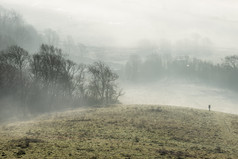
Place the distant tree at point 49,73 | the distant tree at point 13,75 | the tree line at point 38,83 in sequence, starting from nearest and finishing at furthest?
the distant tree at point 13,75, the tree line at point 38,83, the distant tree at point 49,73

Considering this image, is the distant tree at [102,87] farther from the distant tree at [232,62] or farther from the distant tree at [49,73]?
the distant tree at [232,62]

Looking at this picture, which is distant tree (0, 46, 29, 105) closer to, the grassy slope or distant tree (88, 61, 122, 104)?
distant tree (88, 61, 122, 104)

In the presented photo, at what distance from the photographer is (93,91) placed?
10238 cm

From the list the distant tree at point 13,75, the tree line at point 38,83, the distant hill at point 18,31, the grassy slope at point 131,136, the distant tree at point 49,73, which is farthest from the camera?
the distant hill at point 18,31

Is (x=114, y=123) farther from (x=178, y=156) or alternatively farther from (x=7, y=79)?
(x=7, y=79)

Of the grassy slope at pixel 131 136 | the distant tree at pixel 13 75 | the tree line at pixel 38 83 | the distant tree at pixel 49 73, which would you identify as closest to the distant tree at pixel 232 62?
the tree line at pixel 38 83

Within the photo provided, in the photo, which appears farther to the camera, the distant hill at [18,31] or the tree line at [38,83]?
the distant hill at [18,31]

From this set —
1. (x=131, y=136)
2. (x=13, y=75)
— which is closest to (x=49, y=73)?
(x=13, y=75)

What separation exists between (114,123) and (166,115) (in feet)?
52.9

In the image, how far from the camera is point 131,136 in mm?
40062

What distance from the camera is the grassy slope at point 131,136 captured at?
92.5 ft

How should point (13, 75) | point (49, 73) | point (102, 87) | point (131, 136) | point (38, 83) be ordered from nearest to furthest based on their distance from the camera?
point (131, 136)
point (13, 75)
point (49, 73)
point (38, 83)
point (102, 87)

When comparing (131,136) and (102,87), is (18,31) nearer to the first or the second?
(102,87)

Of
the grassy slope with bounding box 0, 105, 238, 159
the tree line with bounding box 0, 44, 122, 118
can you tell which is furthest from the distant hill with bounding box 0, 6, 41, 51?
the grassy slope with bounding box 0, 105, 238, 159
